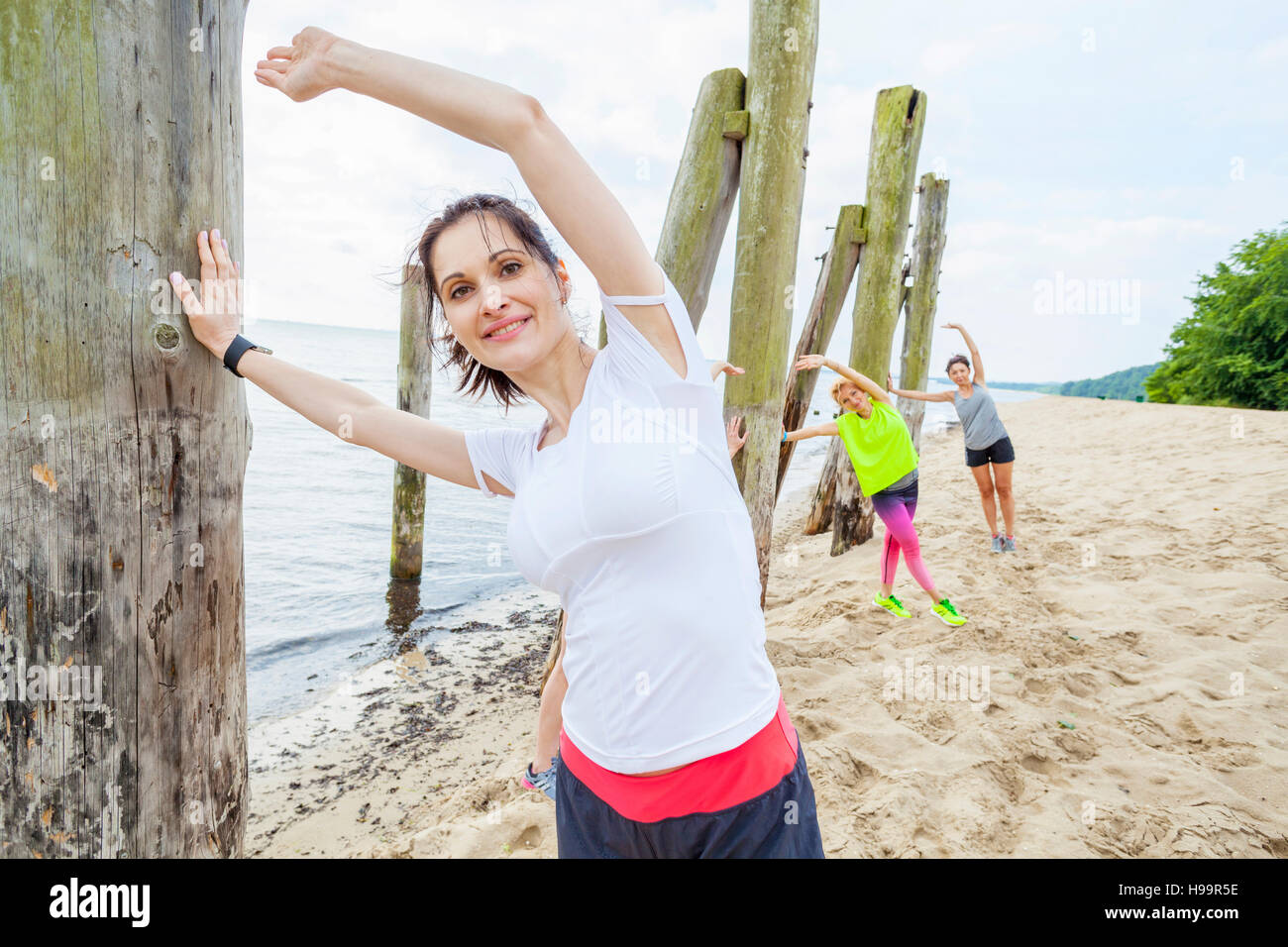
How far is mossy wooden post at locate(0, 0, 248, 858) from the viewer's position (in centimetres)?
135

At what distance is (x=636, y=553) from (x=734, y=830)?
1.58ft

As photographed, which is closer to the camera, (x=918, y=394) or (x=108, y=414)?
(x=108, y=414)

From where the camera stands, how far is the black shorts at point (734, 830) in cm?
119

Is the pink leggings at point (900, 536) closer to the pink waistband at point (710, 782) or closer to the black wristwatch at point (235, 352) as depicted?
the pink waistband at point (710, 782)

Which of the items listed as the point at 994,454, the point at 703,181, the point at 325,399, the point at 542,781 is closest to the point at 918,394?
the point at 994,454

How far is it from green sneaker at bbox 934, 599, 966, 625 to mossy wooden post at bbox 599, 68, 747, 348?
8.77 feet

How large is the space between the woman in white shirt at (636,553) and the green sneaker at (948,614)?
406 cm

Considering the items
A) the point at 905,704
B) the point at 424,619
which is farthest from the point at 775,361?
the point at 424,619

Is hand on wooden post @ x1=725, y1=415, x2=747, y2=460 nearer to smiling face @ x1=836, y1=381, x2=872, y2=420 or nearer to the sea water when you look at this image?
the sea water

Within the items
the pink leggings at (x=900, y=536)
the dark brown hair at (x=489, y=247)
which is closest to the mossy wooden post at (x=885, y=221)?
the pink leggings at (x=900, y=536)

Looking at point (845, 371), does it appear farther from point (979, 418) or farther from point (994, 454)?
point (994, 454)

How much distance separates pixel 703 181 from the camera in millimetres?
4109

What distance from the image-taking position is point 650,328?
→ 1.25 metres

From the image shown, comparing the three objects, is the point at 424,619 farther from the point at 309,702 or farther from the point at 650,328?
the point at 650,328
